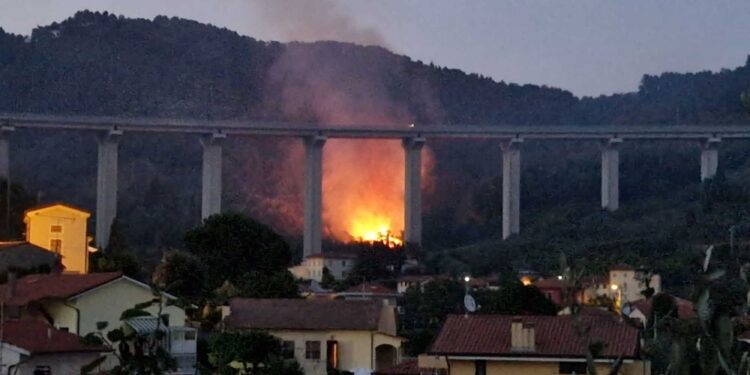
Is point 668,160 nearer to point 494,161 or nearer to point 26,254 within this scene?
point 494,161

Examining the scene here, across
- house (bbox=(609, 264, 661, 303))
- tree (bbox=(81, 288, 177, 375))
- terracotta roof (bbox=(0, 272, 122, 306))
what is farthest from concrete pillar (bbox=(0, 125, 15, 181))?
tree (bbox=(81, 288, 177, 375))

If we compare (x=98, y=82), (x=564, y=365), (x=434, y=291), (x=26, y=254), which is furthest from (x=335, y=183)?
(x=564, y=365)

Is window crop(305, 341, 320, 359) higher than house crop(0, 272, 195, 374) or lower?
lower

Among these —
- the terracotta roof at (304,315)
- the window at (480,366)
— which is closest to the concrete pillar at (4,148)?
the terracotta roof at (304,315)

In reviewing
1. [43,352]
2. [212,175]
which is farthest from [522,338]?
[212,175]

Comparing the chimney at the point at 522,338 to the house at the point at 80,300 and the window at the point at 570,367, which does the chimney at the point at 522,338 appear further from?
the house at the point at 80,300

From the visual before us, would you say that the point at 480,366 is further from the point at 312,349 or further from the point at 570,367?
the point at 312,349

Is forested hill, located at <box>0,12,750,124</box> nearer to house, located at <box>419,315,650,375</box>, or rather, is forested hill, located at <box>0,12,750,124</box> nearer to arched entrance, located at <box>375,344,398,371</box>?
arched entrance, located at <box>375,344,398,371</box>
